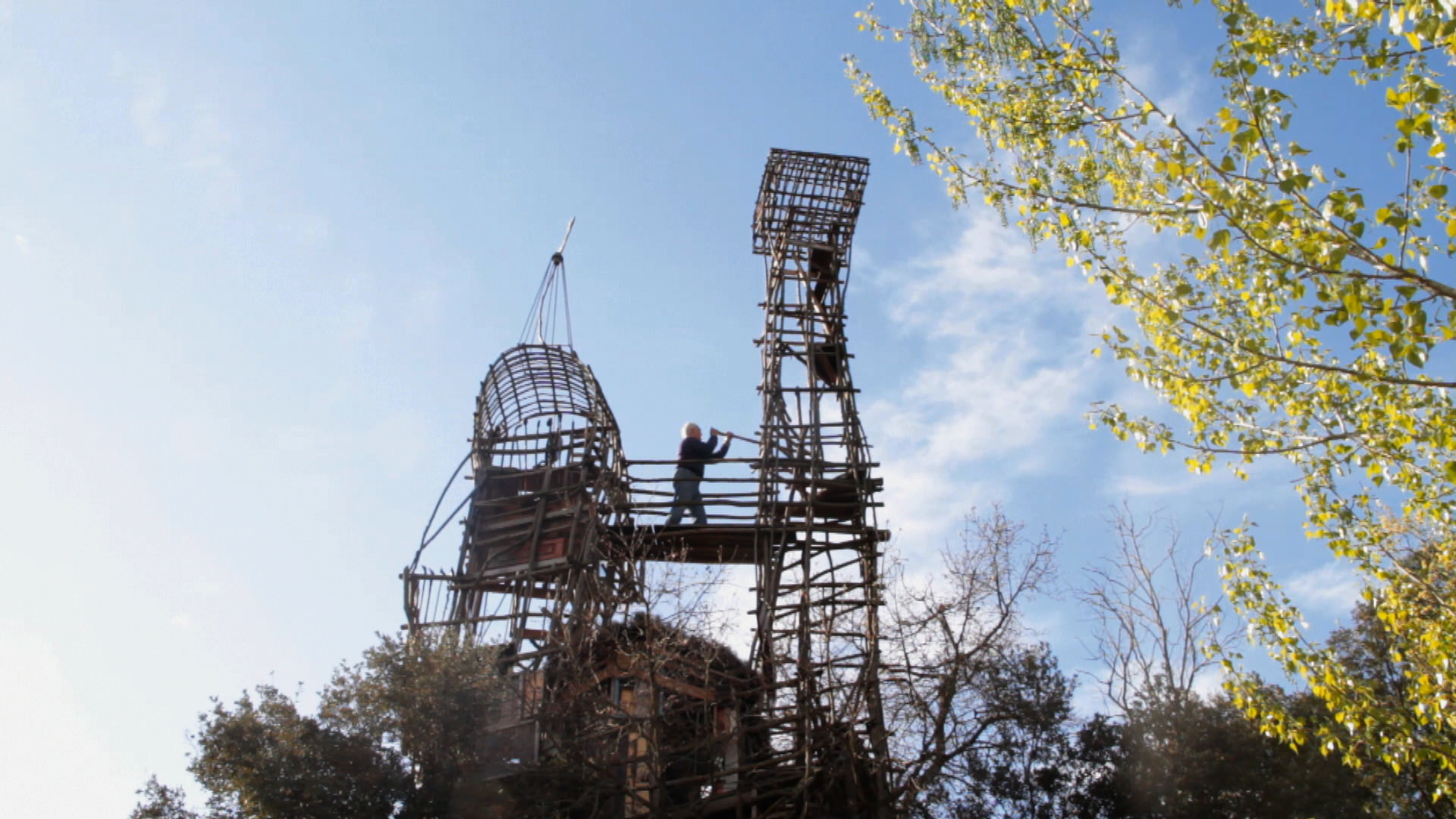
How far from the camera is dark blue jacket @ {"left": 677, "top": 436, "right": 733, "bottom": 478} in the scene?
661 inches

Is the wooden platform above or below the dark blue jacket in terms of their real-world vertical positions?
below

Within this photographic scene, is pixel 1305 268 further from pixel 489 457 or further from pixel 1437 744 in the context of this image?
pixel 489 457

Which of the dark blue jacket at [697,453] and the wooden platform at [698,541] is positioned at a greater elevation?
the dark blue jacket at [697,453]

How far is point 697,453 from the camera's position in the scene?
16922 millimetres

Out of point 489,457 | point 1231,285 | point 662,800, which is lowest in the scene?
point 662,800

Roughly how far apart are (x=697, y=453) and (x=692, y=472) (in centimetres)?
30

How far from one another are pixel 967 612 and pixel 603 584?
4.55 metres

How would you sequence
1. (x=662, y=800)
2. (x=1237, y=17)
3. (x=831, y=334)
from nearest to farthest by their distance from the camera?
(x=1237, y=17), (x=662, y=800), (x=831, y=334)

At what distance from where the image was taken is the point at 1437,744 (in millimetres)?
12727

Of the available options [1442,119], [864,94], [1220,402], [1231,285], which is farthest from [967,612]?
[1442,119]

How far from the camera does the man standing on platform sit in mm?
16328

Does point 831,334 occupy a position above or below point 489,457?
above

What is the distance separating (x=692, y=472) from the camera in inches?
661

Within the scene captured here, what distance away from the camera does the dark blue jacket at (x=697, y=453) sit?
55.1ft
